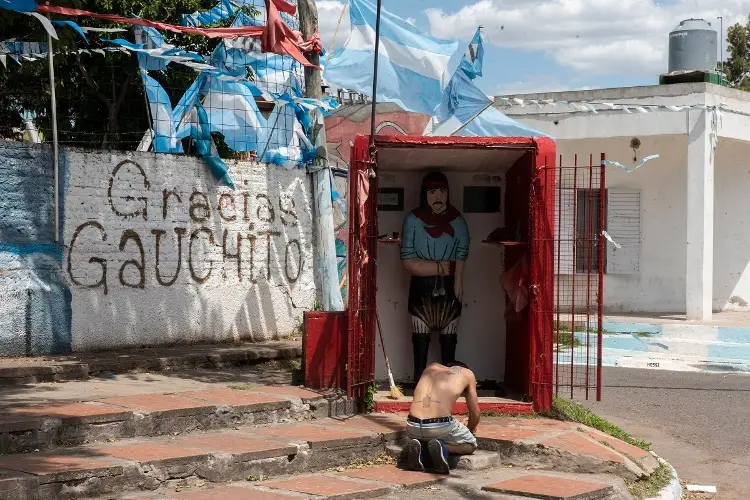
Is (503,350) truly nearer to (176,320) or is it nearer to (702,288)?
(176,320)

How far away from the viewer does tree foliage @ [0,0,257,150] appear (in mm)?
11375

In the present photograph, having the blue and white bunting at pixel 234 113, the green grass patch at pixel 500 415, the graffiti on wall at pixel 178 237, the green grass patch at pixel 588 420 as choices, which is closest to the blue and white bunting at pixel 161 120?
the blue and white bunting at pixel 234 113

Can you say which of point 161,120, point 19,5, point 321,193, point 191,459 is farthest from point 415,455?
point 161,120

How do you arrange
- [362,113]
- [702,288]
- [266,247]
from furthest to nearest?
[362,113]
[702,288]
[266,247]

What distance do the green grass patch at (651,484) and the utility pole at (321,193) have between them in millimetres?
4207

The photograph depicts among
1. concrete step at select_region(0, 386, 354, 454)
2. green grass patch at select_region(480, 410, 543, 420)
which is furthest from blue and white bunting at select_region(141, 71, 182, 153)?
green grass patch at select_region(480, 410, 543, 420)

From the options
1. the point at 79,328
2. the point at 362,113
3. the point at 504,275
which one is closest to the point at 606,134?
the point at 362,113

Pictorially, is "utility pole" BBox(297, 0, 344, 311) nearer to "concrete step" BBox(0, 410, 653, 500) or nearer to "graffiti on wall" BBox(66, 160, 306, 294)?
"graffiti on wall" BBox(66, 160, 306, 294)

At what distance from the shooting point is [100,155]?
401 inches

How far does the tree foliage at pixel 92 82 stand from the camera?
448 inches

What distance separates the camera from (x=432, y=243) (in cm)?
923

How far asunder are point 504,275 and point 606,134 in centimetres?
1045

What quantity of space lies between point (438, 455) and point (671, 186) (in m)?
13.9

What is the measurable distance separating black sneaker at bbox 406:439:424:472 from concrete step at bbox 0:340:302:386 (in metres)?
3.21
